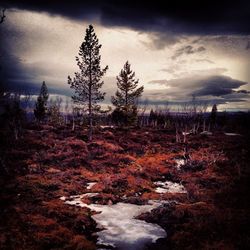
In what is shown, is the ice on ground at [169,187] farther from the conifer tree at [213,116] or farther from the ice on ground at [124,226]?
the conifer tree at [213,116]

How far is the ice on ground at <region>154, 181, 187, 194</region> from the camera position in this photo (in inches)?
733

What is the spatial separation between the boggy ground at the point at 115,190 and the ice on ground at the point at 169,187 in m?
0.54

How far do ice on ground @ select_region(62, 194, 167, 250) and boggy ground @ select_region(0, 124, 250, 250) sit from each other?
1.45 feet

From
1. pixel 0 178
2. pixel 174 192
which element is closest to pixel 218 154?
pixel 174 192

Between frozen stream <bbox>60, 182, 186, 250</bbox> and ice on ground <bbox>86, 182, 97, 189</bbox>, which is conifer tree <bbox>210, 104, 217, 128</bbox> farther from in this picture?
frozen stream <bbox>60, 182, 186, 250</bbox>

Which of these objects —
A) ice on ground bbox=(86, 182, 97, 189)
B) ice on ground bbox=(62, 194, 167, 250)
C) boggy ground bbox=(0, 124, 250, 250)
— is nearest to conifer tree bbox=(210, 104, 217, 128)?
boggy ground bbox=(0, 124, 250, 250)

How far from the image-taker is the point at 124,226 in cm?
1178

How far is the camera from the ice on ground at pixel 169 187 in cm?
1862

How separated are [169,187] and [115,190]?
4483mm

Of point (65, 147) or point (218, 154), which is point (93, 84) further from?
point (218, 154)

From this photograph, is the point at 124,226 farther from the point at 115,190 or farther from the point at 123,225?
the point at 115,190

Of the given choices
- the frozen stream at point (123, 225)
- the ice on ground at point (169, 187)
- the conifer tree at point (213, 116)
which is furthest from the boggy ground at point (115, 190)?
the conifer tree at point (213, 116)

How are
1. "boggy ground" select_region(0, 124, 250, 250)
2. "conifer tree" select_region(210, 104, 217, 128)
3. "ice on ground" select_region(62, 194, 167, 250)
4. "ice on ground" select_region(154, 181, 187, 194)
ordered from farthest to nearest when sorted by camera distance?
1. "conifer tree" select_region(210, 104, 217, 128)
2. "ice on ground" select_region(154, 181, 187, 194)
3. "boggy ground" select_region(0, 124, 250, 250)
4. "ice on ground" select_region(62, 194, 167, 250)

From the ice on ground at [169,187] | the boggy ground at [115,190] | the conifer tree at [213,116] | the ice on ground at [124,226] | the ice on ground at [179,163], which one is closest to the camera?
the ice on ground at [124,226]
